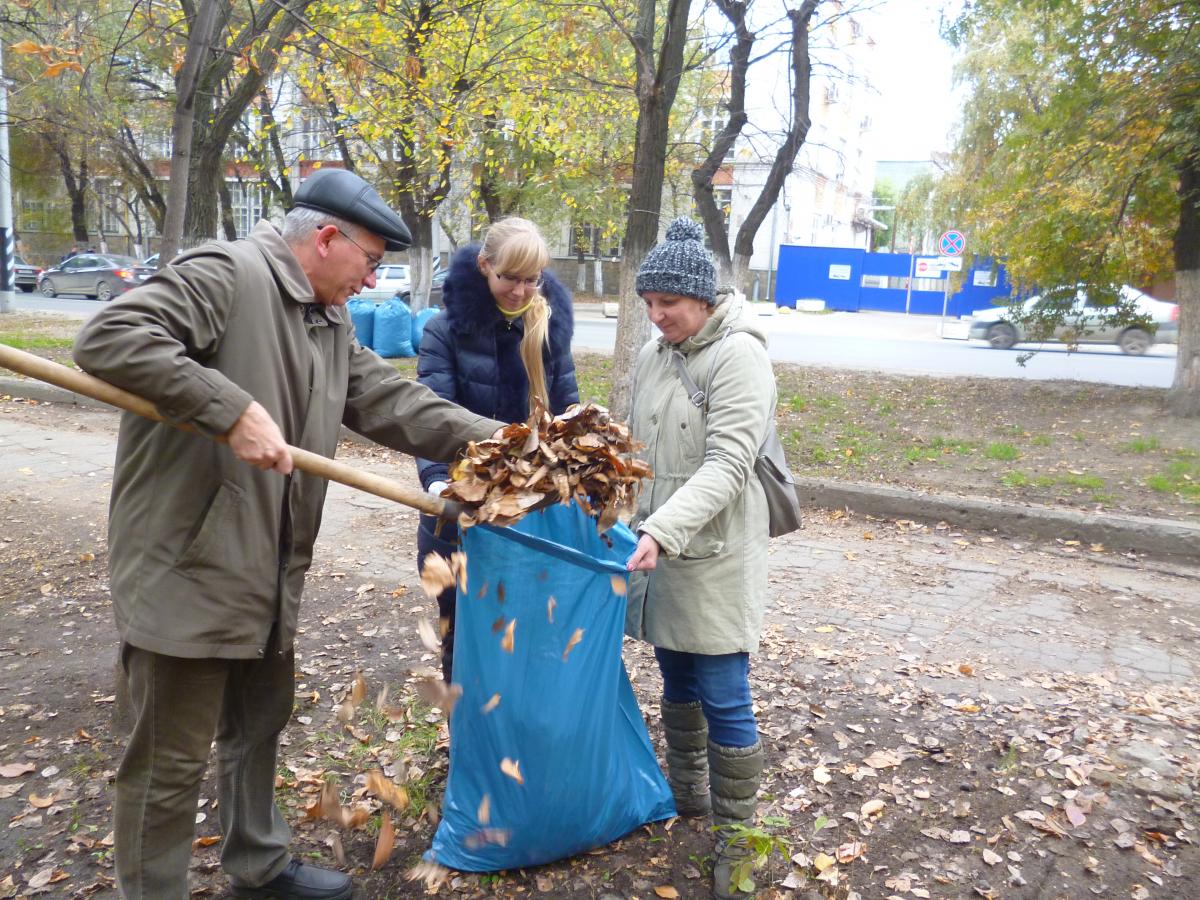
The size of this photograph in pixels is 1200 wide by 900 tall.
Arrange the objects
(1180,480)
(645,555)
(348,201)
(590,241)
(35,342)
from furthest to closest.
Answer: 1. (590,241)
2. (35,342)
3. (1180,480)
4. (645,555)
5. (348,201)

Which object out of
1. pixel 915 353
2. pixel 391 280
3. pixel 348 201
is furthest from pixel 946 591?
pixel 391 280

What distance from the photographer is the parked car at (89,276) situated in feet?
98.9

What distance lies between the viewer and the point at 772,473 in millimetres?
2697

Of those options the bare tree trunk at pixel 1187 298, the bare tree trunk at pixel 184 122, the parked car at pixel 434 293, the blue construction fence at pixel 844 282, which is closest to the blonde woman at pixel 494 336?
the bare tree trunk at pixel 184 122

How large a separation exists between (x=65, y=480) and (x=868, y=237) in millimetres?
58748

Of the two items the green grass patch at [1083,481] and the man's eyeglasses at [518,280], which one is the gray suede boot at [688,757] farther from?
the green grass patch at [1083,481]

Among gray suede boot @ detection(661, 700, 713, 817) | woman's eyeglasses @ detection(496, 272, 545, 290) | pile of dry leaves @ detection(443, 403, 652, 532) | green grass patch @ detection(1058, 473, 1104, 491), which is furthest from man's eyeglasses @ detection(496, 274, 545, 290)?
green grass patch @ detection(1058, 473, 1104, 491)

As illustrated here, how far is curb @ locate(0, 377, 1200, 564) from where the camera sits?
5.85m

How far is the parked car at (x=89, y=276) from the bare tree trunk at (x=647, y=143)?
26289mm

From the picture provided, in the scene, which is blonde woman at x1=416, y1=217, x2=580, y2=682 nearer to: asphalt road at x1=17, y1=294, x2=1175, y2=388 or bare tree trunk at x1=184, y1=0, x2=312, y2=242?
bare tree trunk at x1=184, y1=0, x2=312, y2=242

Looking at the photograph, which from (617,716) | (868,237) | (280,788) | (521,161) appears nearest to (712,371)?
(617,716)

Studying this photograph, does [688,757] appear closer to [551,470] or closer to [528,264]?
[551,470]

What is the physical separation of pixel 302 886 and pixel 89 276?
32.1 m

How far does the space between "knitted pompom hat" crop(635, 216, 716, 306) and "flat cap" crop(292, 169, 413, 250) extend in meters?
0.67
